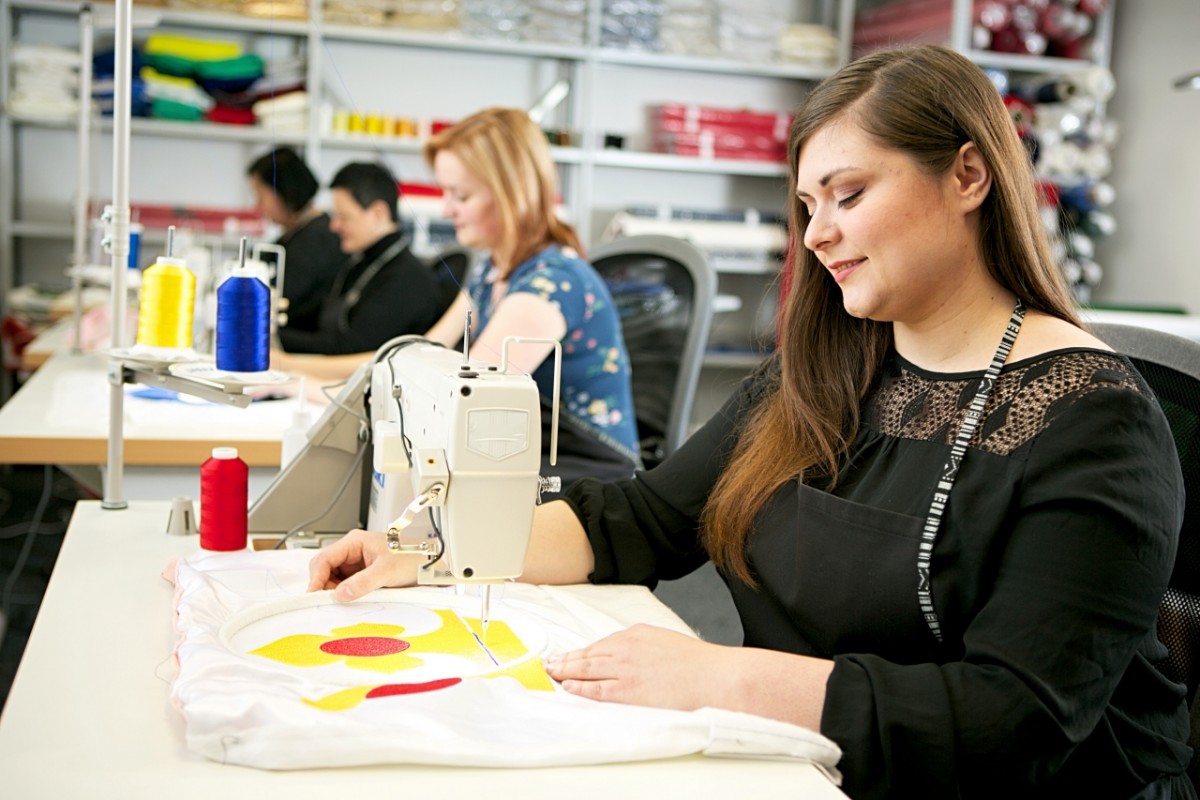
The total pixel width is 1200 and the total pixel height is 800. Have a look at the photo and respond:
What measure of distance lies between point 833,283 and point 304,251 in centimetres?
327

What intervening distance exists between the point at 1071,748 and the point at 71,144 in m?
5.15

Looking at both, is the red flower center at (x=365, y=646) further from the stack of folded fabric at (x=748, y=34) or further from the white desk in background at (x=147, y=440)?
the stack of folded fabric at (x=748, y=34)

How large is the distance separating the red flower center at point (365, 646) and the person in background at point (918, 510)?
11cm

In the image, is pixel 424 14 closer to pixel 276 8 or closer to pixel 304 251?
pixel 276 8

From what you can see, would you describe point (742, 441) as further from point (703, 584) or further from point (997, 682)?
point (703, 584)

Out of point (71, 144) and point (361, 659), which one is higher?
point (71, 144)

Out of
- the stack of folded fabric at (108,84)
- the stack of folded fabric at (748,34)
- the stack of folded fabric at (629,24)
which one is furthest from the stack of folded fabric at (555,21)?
the stack of folded fabric at (108,84)

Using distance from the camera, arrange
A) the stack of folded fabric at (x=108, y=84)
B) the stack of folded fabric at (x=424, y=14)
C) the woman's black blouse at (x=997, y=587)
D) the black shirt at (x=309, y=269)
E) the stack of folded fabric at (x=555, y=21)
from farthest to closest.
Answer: the stack of folded fabric at (x=555, y=21), the stack of folded fabric at (x=424, y=14), the stack of folded fabric at (x=108, y=84), the black shirt at (x=309, y=269), the woman's black blouse at (x=997, y=587)

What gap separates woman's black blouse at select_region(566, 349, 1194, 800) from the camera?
103 cm

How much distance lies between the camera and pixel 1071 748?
106cm

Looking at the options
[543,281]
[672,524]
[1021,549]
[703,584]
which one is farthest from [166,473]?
→ [703,584]

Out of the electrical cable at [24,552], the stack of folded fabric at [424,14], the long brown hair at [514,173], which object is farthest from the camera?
Answer: the stack of folded fabric at [424,14]

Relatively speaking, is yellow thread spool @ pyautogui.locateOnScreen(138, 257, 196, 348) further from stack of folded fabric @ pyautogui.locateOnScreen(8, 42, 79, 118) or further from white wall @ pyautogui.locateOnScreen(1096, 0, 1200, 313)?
white wall @ pyautogui.locateOnScreen(1096, 0, 1200, 313)

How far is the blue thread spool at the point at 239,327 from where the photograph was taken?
1.64 metres
